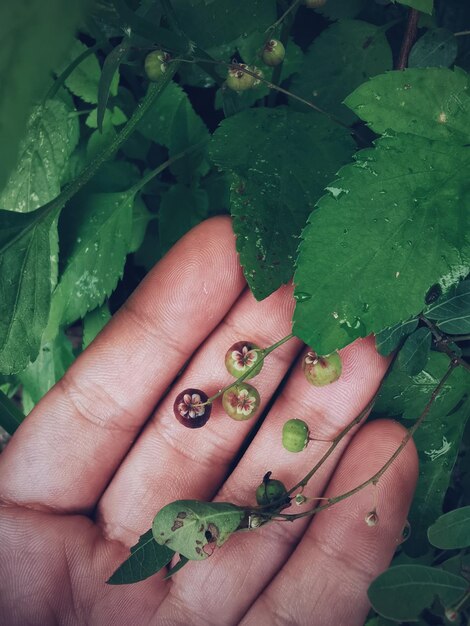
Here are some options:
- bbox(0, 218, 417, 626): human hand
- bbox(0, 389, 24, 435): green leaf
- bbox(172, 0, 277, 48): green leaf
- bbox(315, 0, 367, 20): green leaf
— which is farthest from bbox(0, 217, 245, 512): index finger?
bbox(315, 0, 367, 20): green leaf

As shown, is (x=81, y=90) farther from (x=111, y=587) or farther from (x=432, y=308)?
(x=111, y=587)

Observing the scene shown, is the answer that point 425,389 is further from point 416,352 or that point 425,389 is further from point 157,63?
point 157,63

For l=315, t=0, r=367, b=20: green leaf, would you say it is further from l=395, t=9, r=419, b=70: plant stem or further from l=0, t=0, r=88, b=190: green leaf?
l=0, t=0, r=88, b=190: green leaf

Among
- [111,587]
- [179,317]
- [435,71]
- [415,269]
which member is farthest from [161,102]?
[111,587]

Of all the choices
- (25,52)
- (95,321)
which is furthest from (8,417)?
(25,52)

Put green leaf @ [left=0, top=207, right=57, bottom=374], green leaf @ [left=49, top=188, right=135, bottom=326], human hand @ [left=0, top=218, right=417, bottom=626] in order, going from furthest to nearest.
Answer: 1. green leaf @ [left=49, top=188, right=135, bottom=326]
2. human hand @ [left=0, top=218, right=417, bottom=626]
3. green leaf @ [left=0, top=207, right=57, bottom=374]

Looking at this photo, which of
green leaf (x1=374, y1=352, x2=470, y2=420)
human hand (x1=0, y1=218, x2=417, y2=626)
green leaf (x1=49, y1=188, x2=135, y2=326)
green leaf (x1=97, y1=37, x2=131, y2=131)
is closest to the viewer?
green leaf (x1=97, y1=37, x2=131, y2=131)
